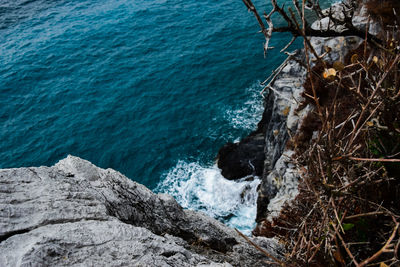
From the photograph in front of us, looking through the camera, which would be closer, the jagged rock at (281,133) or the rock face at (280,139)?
the rock face at (280,139)

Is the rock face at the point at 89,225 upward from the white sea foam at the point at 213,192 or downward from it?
upward

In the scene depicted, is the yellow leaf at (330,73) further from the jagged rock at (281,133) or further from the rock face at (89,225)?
the jagged rock at (281,133)

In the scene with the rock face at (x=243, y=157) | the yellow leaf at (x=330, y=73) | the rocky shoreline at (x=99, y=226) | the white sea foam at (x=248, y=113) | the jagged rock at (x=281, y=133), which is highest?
the yellow leaf at (x=330, y=73)

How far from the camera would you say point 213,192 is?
856 inches

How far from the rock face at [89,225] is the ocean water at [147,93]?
13097 mm

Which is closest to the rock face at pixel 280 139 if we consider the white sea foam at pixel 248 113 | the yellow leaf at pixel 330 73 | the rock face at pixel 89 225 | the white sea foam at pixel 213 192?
the white sea foam at pixel 213 192

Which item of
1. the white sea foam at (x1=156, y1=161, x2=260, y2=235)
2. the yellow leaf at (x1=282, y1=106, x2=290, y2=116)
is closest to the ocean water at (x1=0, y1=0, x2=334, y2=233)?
the white sea foam at (x1=156, y1=161, x2=260, y2=235)

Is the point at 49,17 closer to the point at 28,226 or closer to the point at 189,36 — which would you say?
the point at 189,36

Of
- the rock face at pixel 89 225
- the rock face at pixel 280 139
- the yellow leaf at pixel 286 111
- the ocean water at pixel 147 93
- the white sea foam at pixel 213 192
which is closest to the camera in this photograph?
the rock face at pixel 89 225

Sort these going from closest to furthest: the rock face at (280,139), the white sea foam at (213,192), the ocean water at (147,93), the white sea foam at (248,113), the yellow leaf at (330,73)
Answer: the yellow leaf at (330,73)
the rock face at (280,139)
the white sea foam at (213,192)
the ocean water at (147,93)
the white sea foam at (248,113)

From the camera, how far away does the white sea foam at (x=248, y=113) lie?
25047 mm

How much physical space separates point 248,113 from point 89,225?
22414 millimetres

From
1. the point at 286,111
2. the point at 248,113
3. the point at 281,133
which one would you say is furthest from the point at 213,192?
the point at 286,111

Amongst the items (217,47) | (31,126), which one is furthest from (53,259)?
(217,47)
